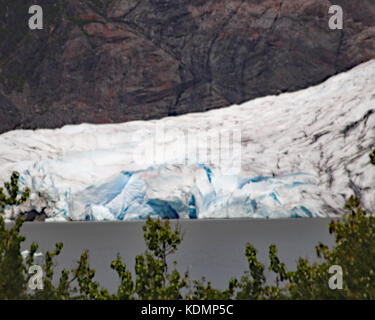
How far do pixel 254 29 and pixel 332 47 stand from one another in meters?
9.36

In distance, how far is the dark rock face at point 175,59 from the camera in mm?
72625

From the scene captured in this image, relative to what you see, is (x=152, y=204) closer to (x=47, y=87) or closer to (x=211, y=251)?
(x=211, y=251)

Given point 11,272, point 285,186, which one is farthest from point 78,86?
point 11,272

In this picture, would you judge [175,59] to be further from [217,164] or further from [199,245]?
[199,245]

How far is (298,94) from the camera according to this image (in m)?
45.9

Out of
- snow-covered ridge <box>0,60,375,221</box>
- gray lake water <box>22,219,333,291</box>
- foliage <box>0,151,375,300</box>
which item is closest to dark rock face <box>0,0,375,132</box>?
snow-covered ridge <box>0,60,375,221</box>

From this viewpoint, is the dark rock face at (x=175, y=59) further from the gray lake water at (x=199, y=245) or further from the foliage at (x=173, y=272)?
the foliage at (x=173, y=272)

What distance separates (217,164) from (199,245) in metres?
8.39

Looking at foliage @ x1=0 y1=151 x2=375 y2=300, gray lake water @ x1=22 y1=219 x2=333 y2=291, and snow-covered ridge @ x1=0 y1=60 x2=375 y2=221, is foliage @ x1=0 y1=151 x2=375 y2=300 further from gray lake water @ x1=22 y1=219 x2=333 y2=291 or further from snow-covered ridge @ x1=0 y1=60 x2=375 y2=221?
snow-covered ridge @ x1=0 y1=60 x2=375 y2=221

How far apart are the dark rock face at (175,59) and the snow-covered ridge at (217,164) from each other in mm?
29731

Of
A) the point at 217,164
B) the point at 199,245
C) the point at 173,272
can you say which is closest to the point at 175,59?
the point at 217,164

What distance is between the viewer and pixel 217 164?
36.0 metres

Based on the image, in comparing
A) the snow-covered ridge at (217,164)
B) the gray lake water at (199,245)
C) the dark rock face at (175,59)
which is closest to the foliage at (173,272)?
the gray lake water at (199,245)

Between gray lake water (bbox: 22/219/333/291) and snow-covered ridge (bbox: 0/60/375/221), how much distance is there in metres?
1.39
